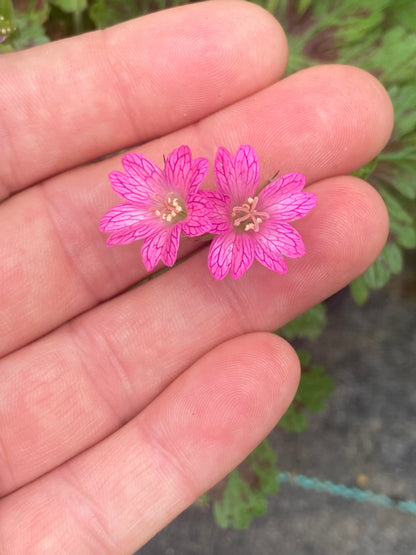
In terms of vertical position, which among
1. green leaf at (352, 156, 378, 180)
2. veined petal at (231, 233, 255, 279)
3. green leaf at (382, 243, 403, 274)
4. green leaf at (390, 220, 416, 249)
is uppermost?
veined petal at (231, 233, 255, 279)

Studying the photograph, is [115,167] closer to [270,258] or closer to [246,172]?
[246,172]

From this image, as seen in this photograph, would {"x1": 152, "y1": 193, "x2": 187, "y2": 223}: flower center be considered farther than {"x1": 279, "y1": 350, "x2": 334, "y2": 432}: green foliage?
No

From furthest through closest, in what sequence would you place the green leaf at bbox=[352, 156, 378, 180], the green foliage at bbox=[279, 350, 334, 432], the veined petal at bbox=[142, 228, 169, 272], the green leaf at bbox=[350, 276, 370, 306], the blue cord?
the blue cord, the green foliage at bbox=[279, 350, 334, 432], the green leaf at bbox=[350, 276, 370, 306], the green leaf at bbox=[352, 156, 378, 180], the veined petal at bbox=[142, 228, 169, 272]

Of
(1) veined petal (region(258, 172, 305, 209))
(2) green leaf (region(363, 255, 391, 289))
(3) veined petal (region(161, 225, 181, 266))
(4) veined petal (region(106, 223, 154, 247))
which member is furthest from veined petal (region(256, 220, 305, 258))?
(2) green leaf (region(363, 255, 391, 289))

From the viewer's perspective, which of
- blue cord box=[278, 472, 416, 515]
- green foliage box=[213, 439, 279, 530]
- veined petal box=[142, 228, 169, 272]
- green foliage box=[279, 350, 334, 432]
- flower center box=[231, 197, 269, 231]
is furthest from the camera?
blue cord box=[278, 472, 416, 515]

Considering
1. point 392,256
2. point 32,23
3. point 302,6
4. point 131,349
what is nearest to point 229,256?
point 131,349

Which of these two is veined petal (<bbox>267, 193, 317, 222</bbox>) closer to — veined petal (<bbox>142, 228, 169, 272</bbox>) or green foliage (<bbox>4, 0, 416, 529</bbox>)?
veined petal (<bbox>142, 228, 169, 272</bbox>)

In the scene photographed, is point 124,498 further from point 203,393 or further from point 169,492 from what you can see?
point 203,393
